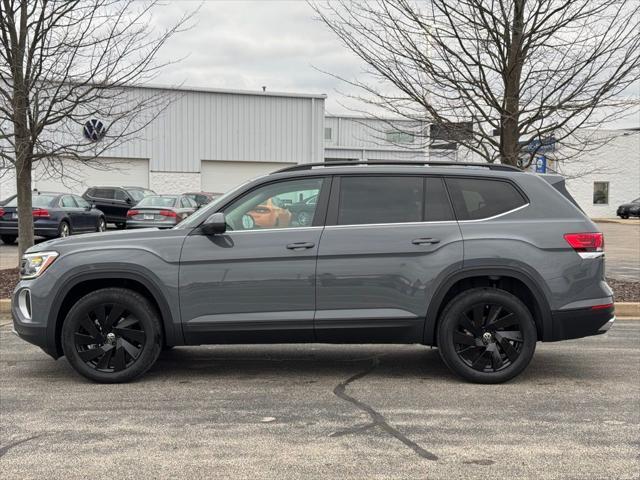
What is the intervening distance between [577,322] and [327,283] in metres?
2.03

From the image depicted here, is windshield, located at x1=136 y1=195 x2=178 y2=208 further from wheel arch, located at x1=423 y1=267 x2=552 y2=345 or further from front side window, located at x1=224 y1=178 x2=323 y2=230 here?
wheel arch, located at x1=423 y1=267 x2=552 y2=345

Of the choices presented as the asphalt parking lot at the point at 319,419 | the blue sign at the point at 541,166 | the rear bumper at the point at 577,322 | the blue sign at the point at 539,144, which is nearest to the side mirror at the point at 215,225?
the asphalt parking lot at the point at 319,419

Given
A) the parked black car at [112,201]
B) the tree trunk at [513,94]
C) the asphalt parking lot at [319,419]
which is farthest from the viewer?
the parked black car at [112,201]

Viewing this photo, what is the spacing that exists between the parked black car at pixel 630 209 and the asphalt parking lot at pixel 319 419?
38.6 m

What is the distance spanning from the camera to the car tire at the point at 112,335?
18.1 ft

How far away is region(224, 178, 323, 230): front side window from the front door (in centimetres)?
14

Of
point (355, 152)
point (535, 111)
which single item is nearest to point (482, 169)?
point (535, 111)

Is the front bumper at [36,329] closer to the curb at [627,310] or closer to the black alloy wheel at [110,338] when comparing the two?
the black alloy wheel at [110,338]

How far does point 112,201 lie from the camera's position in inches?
979

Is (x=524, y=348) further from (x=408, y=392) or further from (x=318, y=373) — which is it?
(x=318, y=373)

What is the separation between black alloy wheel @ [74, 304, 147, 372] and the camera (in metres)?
5.56

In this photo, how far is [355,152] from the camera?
1758 inches

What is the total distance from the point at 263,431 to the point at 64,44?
762cm

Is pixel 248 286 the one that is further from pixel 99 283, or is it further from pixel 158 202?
pixel 158 202
